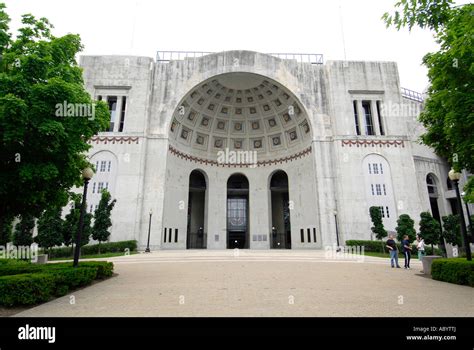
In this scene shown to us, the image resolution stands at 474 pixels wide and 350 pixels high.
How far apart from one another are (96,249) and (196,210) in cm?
1989

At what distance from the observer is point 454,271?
30.4ft

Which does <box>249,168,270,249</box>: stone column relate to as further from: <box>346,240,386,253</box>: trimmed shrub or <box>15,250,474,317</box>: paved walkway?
<box>15,250,474,317</box>: paved walkway

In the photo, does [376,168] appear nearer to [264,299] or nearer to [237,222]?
[237,222]

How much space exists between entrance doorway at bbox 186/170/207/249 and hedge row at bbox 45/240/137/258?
1538 cm

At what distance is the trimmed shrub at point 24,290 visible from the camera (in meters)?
6.08

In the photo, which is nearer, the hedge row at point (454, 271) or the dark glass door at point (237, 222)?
the hedge row at point (454, 271)

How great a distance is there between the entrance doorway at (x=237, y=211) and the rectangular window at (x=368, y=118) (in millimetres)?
20000

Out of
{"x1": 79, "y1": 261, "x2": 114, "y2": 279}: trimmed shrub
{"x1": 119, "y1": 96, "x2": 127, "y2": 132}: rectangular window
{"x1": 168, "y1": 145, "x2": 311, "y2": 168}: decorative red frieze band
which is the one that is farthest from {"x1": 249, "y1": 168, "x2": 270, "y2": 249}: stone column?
{"x1": 79, "y1": 261, "x2": 114, "y2": 279}: trimmed shrub

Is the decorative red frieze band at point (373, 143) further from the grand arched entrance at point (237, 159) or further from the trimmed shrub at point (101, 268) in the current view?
the trimmed shrub at point (101, 268)

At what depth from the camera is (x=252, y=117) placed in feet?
137

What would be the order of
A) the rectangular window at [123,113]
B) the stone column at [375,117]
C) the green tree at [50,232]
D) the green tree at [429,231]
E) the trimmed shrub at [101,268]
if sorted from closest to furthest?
the trimmed shrub at [101,268]
the green tree at [50,232]
the green tree at [429,231]
the rectangular window at [123,113]
the stone column at [375,117]

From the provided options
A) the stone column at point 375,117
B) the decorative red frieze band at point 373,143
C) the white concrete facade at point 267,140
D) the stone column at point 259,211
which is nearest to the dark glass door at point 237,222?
the stone column at point 259,211

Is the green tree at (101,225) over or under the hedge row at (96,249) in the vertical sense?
over

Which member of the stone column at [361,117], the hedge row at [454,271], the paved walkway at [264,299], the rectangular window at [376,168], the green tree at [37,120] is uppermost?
the stone column at [361,117]
